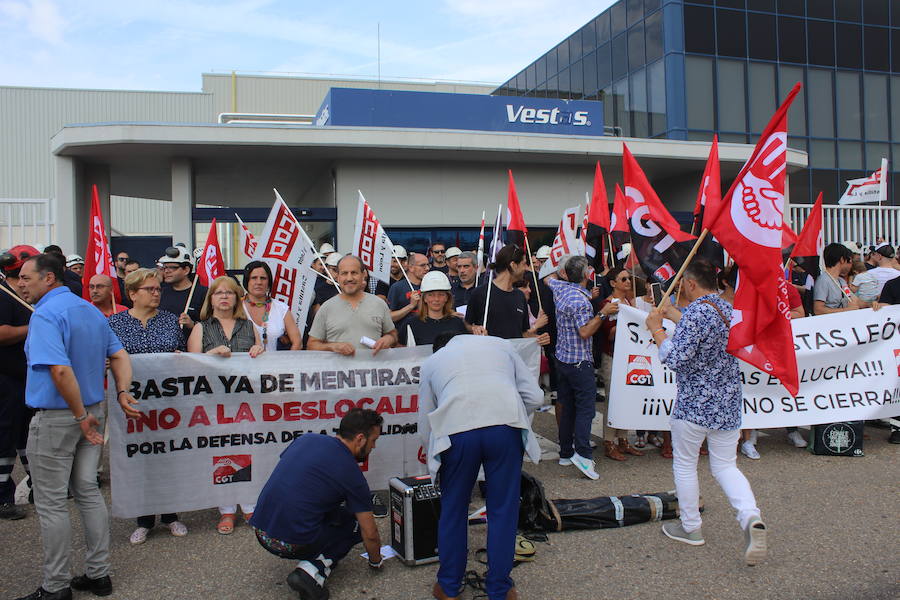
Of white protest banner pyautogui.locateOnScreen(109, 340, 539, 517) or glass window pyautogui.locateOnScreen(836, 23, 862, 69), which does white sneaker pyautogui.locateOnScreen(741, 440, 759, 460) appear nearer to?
white protest banner pyautogui.locateOnScreen(109, 340, 539, 517)

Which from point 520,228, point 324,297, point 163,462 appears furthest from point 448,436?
point 324,297

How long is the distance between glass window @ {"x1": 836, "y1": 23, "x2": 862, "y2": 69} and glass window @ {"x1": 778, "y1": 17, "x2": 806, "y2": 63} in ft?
5.19

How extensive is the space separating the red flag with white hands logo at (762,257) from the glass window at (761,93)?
22048 mm

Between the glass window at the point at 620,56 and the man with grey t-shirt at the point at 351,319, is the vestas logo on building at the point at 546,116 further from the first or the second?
the man with grey t-shirt at the point at 351,319

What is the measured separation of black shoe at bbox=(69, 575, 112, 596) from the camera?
4164 mm

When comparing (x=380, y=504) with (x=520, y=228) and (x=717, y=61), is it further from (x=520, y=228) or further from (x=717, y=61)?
(x=717, y=61)

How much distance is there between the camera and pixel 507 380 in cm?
402

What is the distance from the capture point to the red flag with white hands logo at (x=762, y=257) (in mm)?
4531

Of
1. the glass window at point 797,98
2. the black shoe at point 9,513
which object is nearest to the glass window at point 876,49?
the glass window at point 797,98

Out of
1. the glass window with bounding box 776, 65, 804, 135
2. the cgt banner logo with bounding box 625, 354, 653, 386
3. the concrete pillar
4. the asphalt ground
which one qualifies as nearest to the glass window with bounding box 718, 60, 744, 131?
the glass window with bounding box 776, 65, 804, 135

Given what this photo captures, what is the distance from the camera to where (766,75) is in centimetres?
2488

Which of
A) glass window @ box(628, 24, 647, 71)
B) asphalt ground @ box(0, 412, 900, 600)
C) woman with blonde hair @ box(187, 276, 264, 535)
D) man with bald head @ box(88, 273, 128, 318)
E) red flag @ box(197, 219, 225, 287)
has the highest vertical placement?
glass window @ box(628, 24, 647, 71)

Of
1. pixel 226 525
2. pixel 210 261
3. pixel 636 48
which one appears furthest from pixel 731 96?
pixel 226 525

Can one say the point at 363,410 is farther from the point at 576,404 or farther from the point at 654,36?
the point at 654,36
